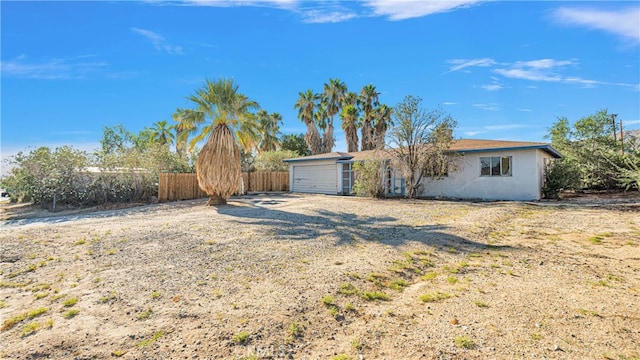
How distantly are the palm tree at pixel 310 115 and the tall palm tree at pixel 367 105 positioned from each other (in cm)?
524

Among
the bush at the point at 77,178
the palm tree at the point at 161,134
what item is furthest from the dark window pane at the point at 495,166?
the palm tree at the point at 161,134

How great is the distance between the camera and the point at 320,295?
3938mm

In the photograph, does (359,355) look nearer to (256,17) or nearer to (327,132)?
(256,17)

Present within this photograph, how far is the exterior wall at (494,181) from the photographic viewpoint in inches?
595

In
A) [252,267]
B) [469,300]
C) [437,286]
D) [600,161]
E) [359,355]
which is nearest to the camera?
[359,355]

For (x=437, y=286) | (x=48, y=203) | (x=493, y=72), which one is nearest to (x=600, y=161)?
(x=493, y=72)

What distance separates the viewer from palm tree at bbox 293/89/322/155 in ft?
111

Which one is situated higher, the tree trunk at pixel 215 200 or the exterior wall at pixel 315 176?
the exterior wall at pixel 315 176

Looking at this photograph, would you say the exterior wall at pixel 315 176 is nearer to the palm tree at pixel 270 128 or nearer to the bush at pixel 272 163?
the bush at pixel 272 163

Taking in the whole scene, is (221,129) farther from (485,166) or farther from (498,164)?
(498,164)

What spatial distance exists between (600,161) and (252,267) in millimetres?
22792

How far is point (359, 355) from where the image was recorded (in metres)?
2.69

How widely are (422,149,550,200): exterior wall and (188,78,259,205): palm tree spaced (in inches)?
434

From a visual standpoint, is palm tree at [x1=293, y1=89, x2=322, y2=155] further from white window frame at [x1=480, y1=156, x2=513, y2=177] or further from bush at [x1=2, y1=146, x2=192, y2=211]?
white window frame at [x1=480, y1=156, x2=513, y2=177]
